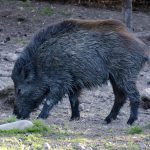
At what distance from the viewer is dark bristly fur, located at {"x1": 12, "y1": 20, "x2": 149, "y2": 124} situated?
30.2 ft

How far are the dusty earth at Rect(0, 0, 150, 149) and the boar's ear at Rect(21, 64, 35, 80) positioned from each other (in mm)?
638

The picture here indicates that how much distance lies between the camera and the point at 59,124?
8.61 metres

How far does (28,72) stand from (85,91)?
148 centimetres

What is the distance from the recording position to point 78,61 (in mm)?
9188

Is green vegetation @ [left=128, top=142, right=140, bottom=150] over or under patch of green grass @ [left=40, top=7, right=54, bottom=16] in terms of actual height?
over

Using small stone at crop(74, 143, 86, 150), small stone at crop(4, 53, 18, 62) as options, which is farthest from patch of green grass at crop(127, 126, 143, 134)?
small stone at crop(4, 53, 18, 62)

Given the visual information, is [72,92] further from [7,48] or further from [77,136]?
[7,48]

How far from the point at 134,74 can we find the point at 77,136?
6.75 ft

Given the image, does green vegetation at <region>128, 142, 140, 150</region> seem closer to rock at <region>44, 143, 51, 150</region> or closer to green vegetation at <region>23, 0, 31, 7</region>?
rock at <region>44, 143, 51, 150</region>

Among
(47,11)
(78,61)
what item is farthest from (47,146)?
(47,11)

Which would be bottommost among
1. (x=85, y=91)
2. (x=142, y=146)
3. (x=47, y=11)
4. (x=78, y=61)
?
(x=47, y=11)

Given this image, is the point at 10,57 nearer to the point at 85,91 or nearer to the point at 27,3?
the point at 85,91

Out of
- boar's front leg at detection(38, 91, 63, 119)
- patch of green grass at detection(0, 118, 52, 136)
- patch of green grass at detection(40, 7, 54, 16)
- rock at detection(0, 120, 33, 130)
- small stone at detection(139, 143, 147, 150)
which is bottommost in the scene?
patch of green grass at detection(40, 7, 54, 16)

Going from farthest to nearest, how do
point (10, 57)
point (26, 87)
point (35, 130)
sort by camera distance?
1. point (10, 57)
2. point (26, 87)
3. point (35, 130)
